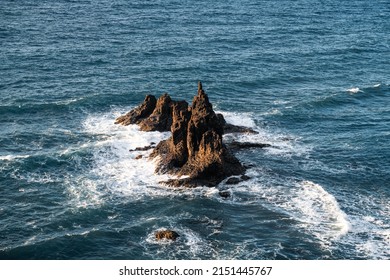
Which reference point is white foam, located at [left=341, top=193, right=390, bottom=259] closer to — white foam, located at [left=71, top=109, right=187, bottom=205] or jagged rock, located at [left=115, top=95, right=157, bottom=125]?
white foam, located at [left=71, top=109, right=187, bottom=205]

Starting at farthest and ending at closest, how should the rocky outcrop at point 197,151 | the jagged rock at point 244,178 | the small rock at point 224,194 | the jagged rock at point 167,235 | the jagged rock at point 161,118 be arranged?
the jagged rock at point 161,118, the jagged rock at point 244,178, the rocky outcrop at point 197,151, the small rock at point 224,194, the jagged rock at point 167,235

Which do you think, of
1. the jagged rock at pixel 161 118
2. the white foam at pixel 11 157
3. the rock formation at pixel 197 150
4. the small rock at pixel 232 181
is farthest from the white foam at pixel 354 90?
the white foam at pixel 11 157

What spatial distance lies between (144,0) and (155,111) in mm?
104915

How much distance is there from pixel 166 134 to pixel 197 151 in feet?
45.2

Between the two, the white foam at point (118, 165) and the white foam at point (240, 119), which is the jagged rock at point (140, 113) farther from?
the white foam at point (240, 119)

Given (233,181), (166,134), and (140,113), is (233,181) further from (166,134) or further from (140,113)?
(140,113)

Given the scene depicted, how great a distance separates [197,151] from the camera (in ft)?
268

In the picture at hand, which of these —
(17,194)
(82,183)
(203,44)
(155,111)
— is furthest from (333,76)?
(17,194)

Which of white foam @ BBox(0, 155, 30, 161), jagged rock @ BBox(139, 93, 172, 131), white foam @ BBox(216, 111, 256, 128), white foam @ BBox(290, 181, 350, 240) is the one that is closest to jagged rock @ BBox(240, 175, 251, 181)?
white foam @ BBox(290, 181, 350, 240)

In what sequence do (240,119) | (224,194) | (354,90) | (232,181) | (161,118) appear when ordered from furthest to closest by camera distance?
(354,90) → (240,119) → (161,118) → (232,181) → (224,194)

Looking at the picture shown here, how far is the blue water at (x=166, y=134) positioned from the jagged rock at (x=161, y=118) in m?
2.34

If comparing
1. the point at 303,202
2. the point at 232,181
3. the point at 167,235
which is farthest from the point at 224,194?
the point at 167,235

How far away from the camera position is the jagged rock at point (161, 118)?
95625 millimetres

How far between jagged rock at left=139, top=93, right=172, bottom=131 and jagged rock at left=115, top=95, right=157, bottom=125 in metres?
1.81
